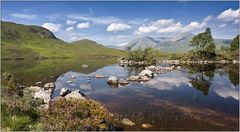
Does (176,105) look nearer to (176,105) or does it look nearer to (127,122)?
(176,105)

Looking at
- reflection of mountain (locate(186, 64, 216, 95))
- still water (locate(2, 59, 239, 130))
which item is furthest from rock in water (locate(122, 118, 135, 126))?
reflection of mountain (locate(186, 64, 216, 95))

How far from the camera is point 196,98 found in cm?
4156

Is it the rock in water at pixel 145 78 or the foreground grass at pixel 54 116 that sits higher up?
the foreground grass at pixel 54 116

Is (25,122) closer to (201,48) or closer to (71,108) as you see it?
(71,108)

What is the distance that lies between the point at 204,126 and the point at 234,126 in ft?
10.0

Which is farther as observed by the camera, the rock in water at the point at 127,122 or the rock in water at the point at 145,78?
the rock in water at the point at 145,78

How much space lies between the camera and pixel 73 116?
1956 cm

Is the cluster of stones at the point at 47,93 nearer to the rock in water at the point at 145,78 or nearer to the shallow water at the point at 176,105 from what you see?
the shallow water at the point at 176,105

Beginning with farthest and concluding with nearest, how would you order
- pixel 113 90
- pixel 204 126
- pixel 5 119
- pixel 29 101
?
pixel 113 90
pixel 204 126
pixel 29 101
pixel 5 119

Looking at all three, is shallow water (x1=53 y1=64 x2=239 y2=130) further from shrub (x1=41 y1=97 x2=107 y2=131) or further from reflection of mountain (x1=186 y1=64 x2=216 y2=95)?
shrub (x1=41 y1=97 x2=107 y2=131)

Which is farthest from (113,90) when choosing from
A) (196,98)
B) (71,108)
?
(71,108)

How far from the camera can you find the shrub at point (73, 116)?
696 inches

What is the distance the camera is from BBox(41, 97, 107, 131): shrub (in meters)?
17.7

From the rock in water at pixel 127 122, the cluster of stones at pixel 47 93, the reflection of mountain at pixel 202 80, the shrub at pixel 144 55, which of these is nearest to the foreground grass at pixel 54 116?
the cluster of stones at pixel 47 93
